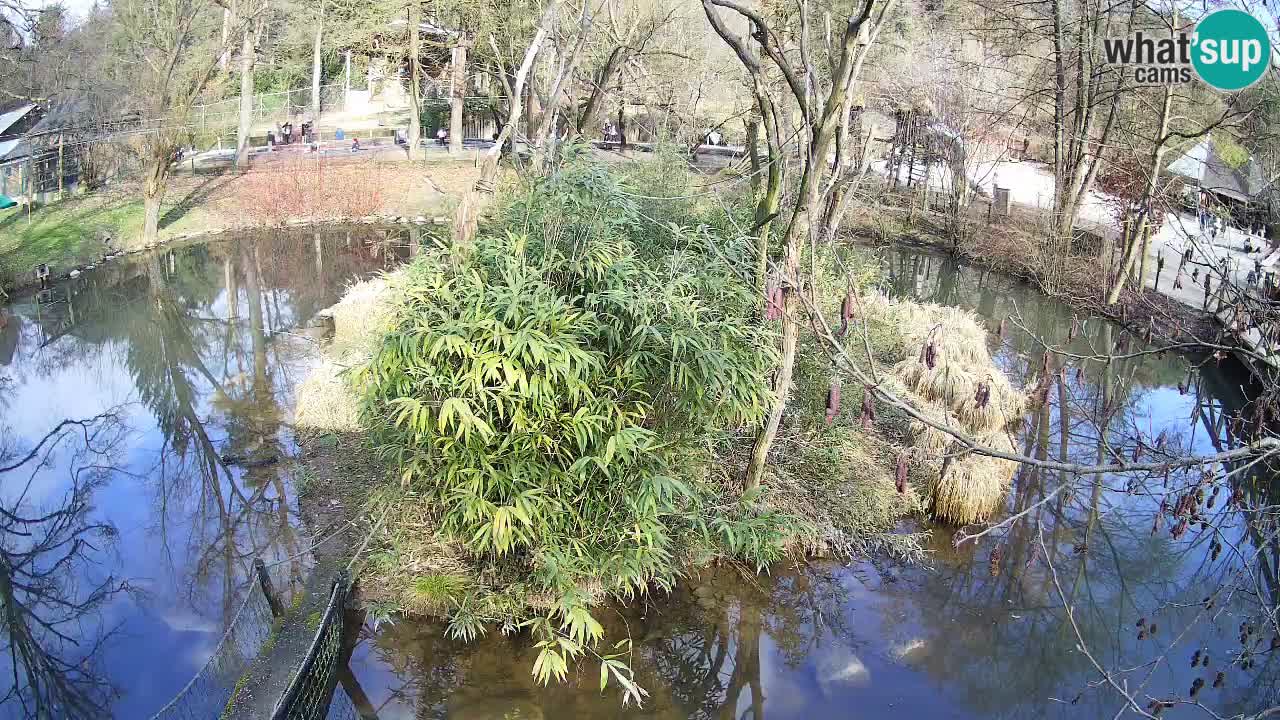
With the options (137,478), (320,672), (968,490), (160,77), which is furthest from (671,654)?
(160,77)

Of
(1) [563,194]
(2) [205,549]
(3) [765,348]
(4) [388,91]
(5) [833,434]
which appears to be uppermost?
(4) [388,91]

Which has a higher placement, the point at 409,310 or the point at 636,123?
the point at 636,123

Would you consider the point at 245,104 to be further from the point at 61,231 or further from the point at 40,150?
the point at 61,231

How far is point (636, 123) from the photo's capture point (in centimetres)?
2509

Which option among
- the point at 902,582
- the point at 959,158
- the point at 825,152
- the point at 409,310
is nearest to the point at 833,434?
the point at 902,582

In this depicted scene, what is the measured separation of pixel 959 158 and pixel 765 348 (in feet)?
42.6

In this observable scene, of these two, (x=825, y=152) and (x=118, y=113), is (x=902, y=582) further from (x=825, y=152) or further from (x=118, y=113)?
(x=118, y=113)

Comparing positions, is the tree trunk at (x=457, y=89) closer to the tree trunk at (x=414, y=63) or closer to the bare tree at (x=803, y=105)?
the tree trunk at (x=414, y=63)

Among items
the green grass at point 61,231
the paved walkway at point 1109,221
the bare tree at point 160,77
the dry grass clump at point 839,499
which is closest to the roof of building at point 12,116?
the green grass at point 61,231

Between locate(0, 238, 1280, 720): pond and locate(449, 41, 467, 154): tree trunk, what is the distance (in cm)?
1425

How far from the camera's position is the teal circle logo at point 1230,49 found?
7680 mm

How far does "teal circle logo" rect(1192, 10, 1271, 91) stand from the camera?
25.2 ft

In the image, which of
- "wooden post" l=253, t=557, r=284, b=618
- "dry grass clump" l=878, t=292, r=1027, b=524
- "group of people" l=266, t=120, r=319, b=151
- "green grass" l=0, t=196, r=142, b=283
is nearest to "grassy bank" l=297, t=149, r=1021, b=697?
"wooden post" l=253, t=557, r=284, b=618

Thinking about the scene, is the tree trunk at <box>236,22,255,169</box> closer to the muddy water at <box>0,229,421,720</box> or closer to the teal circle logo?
the muddy water at <box>0,229,421,720</box>
